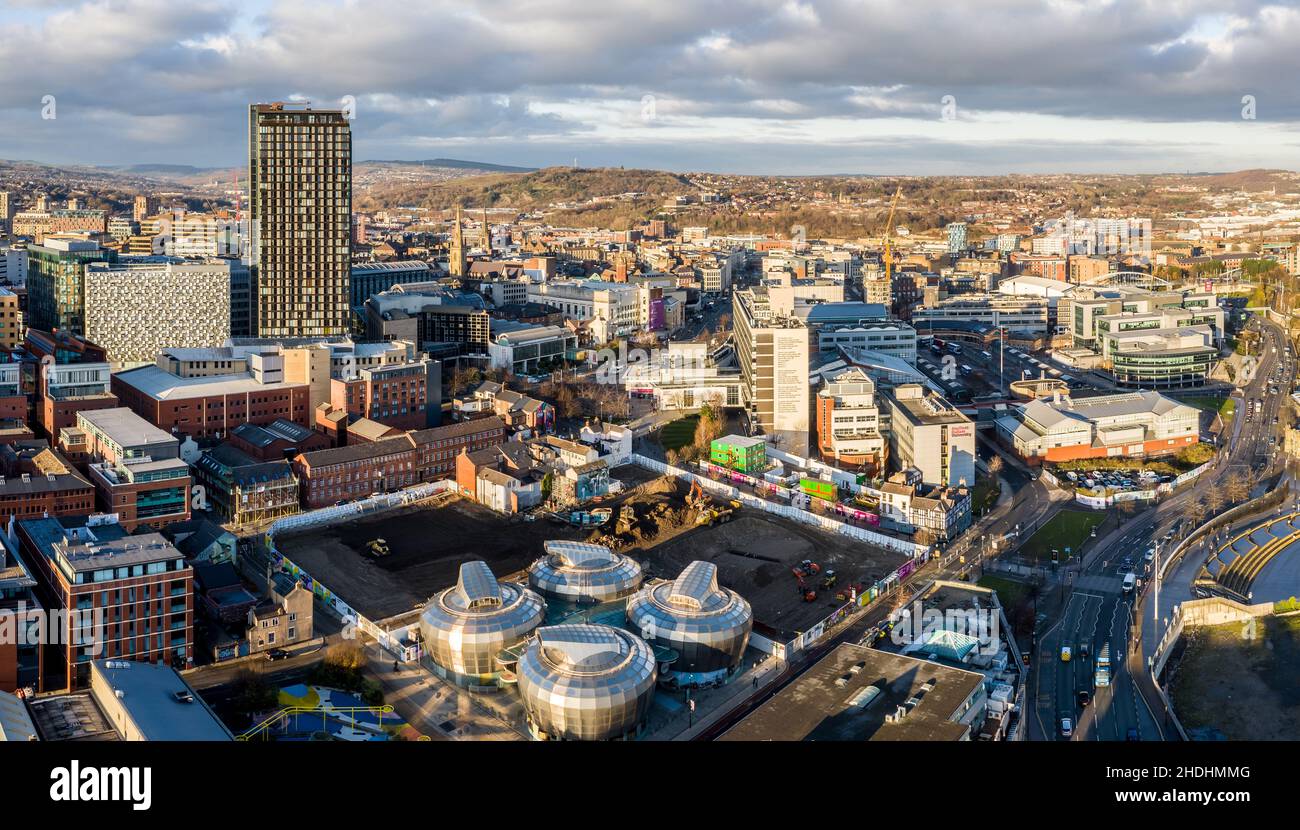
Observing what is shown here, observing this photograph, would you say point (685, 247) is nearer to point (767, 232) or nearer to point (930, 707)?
point (767, 232)

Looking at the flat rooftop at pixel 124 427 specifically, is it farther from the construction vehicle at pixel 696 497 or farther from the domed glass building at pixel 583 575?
the construction vehicle at pixel 696 497

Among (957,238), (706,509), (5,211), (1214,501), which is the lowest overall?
(1214,501)

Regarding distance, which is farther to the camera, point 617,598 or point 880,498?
point 880,498

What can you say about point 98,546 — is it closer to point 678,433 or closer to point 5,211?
point 678,433

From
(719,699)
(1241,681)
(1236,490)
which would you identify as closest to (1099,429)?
Result: (1236,490)

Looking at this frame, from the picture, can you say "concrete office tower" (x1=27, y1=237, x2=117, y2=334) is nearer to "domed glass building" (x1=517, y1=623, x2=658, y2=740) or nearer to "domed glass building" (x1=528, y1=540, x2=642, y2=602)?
"domed glass building" (x1=528, y1=540, x2=642, y2=602)
